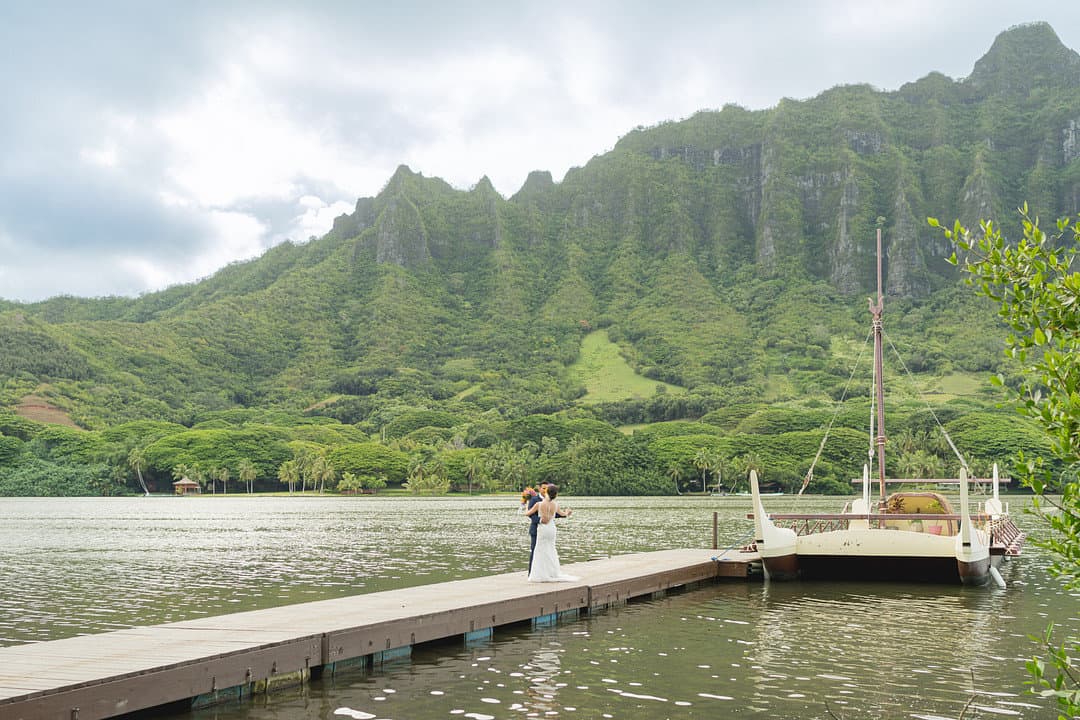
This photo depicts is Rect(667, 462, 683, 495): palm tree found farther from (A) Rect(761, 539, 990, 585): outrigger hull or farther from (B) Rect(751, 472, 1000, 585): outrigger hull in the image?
(B) Rect(751, 472, 1000, 585): outrigger hull

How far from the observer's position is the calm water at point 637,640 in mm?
12586

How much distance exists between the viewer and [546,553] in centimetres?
2130

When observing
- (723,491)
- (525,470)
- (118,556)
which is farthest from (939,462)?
(118,556)

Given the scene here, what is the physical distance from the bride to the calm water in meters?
1.36

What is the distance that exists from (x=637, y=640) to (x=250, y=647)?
7710 mm

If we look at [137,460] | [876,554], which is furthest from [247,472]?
[876,554]

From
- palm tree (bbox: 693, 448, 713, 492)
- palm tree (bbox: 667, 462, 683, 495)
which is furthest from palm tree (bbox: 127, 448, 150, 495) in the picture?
palm tree (bbox: 693, 448, 713, 492)

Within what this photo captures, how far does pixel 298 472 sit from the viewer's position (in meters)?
162

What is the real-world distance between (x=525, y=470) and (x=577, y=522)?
283 feet

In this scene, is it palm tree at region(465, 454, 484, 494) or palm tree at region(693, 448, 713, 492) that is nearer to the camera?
palm tree at region(693, 448, 713, 492)

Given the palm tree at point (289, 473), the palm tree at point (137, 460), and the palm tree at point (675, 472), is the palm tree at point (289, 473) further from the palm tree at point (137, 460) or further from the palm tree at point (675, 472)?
the palm tree at point (675, 472)

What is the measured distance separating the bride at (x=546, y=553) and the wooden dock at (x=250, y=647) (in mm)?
413

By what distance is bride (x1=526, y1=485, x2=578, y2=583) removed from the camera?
66.3ft

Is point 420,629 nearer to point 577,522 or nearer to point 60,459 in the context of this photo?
point 577,522
